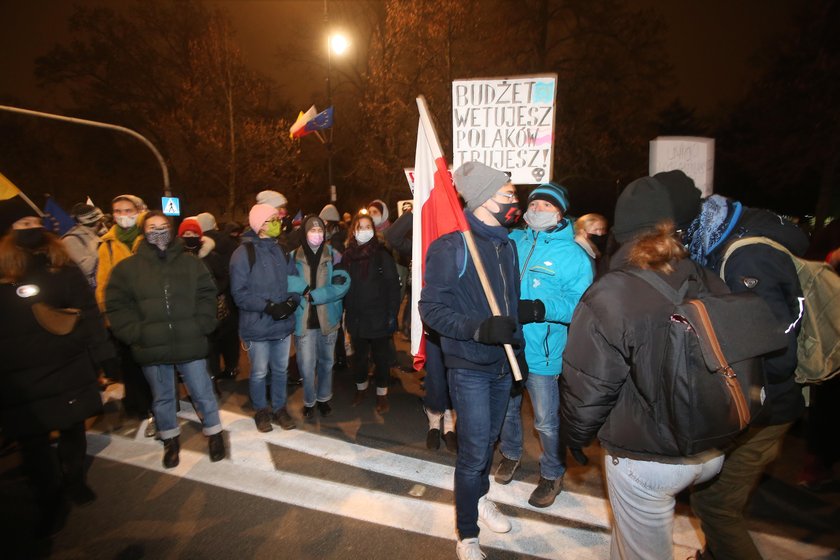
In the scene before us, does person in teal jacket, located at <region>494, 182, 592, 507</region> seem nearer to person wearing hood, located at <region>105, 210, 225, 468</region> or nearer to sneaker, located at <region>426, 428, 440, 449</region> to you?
sneaker, located at <region>426, 428, 440, 449</region>

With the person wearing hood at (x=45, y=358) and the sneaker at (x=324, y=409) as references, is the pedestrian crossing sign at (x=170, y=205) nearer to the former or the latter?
→ the sneaker at (x=324, y=409)

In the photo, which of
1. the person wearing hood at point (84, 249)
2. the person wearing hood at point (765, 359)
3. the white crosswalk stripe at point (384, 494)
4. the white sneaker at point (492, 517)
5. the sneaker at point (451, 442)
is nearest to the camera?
the person wearing hood at point (765, 359)

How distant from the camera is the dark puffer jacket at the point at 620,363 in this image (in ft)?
6.66

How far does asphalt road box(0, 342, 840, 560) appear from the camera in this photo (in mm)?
3289

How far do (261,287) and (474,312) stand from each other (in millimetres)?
2543

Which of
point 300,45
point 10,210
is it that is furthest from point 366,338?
point 300,45

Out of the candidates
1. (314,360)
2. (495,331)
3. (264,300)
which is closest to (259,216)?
(264,300)

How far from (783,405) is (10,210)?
5045 millimetres

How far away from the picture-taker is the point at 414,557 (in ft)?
10.4

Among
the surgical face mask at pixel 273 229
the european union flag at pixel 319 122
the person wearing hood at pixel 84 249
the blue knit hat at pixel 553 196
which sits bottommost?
the person wearing hood at pixel 84 249

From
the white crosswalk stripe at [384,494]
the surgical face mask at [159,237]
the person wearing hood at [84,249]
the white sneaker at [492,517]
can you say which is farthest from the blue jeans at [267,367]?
the white sneaker at [492,517]

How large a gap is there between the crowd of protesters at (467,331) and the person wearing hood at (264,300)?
17 mm

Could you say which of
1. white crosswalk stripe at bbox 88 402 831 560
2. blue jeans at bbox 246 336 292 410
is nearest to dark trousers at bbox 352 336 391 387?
blue jeans at bbox 246 336 292 410

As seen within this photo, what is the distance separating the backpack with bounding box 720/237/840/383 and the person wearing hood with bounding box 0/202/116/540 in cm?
425
